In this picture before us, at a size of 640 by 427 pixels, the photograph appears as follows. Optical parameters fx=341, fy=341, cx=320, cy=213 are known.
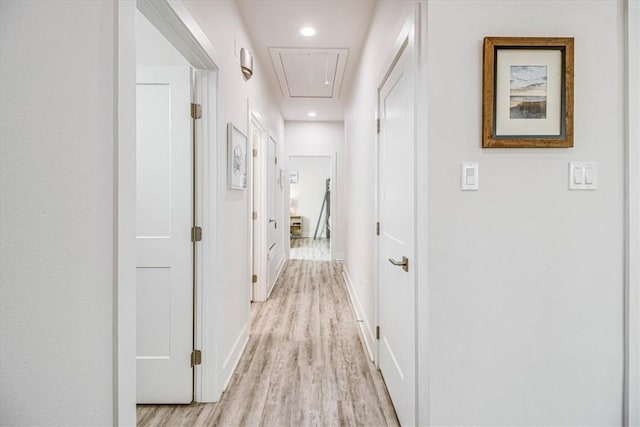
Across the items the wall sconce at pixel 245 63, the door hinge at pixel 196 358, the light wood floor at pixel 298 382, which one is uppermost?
the wall sconce at pixel 245 63

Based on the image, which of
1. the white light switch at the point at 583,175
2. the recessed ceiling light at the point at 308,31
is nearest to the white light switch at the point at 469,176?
the white light switch at the point at 583,175

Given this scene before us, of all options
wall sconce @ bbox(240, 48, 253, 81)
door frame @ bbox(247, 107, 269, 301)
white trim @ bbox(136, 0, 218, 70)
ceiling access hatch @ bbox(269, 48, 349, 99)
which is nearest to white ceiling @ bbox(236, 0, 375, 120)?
ceiling access hatch @ bbox(269, 48, 349, 99)

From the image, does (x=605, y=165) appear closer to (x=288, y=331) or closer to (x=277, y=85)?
(x=288, y=331)

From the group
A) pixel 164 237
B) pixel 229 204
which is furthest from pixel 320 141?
pixel 164 237

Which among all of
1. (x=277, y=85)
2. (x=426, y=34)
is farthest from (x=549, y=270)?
(x=277, y=85)

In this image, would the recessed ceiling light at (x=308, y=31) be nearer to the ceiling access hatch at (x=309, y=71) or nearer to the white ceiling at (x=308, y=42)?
the white ceiling at (x=308, y=42)

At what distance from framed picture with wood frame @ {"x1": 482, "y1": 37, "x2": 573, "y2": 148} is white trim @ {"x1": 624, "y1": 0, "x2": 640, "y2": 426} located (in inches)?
10.2

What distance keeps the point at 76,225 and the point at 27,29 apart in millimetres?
465

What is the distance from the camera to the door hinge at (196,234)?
78.1 inches

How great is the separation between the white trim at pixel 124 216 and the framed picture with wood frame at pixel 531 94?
1.31 meters

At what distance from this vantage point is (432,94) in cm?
140

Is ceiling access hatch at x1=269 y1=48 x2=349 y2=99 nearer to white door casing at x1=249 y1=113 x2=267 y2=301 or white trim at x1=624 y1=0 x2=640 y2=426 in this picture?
white door casing at x1=249 y1=113 x2=267 y2=301

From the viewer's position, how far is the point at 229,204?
7.63ft

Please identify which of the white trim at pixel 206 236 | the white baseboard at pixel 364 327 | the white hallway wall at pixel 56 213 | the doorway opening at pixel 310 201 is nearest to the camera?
the white hallway wall at pixel 56 213
